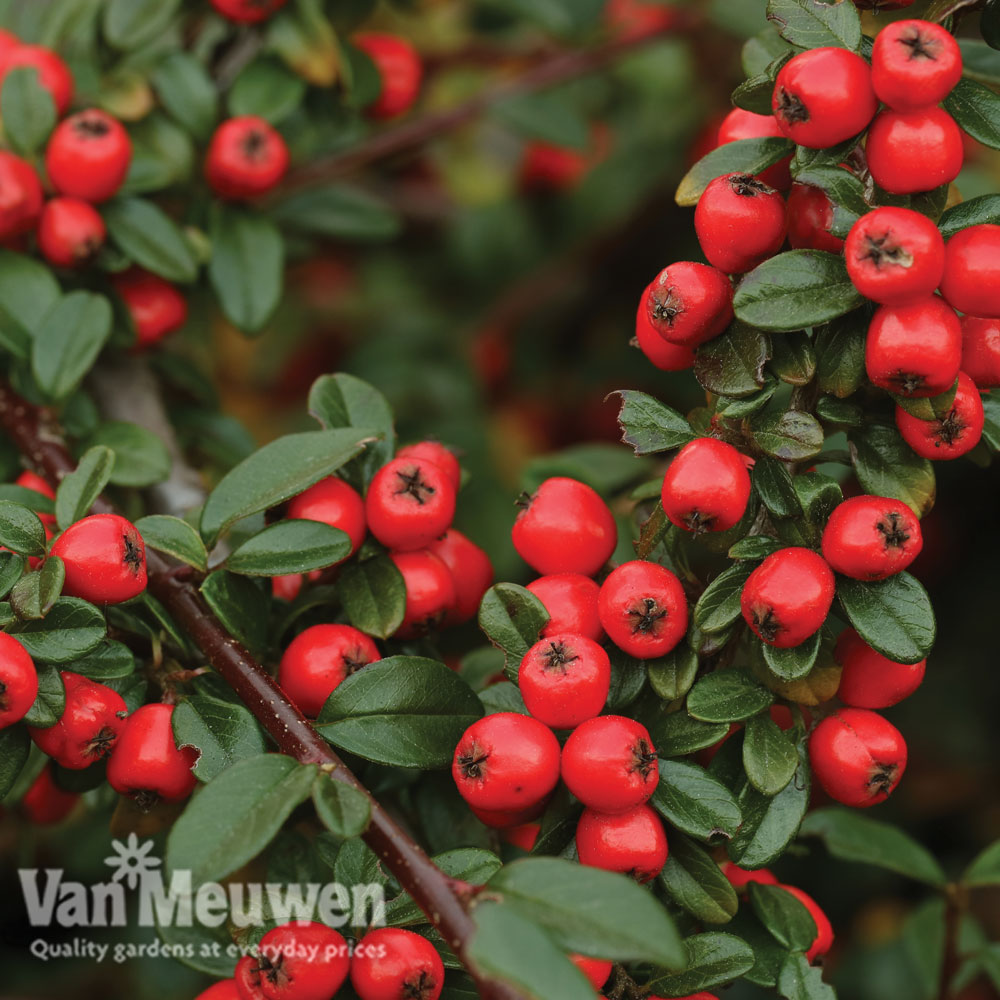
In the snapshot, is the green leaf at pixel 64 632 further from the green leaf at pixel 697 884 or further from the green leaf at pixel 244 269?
the green leaf at pixel 244 269

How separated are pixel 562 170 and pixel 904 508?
2.46 m

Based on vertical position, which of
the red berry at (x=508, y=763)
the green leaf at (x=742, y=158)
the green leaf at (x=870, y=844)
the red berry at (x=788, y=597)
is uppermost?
the green leaf at (x=742, y=158)

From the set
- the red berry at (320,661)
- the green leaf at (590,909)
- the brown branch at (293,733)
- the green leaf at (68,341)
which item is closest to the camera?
the green leaf at (590,909)

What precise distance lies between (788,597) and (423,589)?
520 millimetres

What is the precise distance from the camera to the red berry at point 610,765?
3.75ft

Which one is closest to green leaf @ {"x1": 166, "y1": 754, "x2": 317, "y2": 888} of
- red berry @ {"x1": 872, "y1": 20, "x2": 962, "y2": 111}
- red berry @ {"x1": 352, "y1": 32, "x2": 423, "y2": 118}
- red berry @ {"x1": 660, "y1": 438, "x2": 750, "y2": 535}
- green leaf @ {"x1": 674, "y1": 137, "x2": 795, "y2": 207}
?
red berry @ {"x1": 660, "y1": 438, "x2": 750, "y2": 535}

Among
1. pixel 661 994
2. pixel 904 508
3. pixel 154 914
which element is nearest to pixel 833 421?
Answer: pixel 904 508

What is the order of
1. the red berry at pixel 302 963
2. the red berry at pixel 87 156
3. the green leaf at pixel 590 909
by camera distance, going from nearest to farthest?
the green leaf at pixel 590 909, the red berry at pixel 302 963, the red berry at pixel 87 156

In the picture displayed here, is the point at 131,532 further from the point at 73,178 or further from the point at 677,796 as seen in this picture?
the point at 73,178

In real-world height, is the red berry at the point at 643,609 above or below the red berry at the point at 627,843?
above

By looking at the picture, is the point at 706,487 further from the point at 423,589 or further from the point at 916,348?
the point at 423,589

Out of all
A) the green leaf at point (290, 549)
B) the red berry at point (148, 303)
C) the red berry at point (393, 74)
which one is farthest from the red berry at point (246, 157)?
the green leaf at point (290, 549)

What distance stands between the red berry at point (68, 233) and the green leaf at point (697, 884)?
1358 millimetres

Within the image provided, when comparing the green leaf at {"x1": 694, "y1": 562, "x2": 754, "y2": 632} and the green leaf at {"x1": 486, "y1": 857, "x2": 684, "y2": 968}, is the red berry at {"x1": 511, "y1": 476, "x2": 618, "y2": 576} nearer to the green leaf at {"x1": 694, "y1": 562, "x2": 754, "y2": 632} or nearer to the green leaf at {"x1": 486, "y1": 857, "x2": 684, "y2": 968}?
the green leaf at {"x1": 694, "y1": 562, "x2": 754, "y2": 632}
